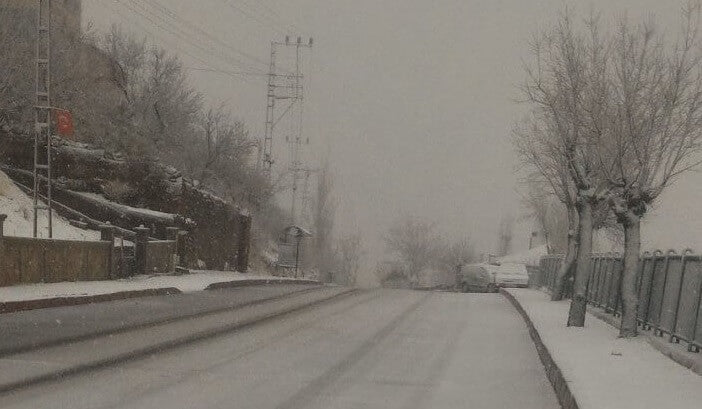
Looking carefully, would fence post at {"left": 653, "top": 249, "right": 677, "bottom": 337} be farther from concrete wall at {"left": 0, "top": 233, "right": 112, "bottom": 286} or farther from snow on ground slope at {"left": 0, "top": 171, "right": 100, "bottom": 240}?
snow on ground slope at {"left": 0, "top": 171, "right": 100, "bottom": 240}

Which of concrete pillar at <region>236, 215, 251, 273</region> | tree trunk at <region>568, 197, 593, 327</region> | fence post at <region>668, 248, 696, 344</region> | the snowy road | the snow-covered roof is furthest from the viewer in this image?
the snow-covered roof

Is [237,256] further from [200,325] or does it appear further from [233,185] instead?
[200,325]

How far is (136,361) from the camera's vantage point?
10.8 metres

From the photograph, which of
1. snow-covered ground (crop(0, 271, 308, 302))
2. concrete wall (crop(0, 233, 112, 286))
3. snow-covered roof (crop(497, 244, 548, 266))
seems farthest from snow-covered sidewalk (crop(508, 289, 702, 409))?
snow-covered roof (crop(497, 244, 548, 266))

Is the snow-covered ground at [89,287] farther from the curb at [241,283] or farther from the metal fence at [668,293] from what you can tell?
the metal fence at [668,293]

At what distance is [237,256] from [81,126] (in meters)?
10.8

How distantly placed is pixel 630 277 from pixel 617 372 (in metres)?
5.66

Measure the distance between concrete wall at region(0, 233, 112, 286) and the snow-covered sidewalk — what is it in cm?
1162

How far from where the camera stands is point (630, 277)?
15633mm

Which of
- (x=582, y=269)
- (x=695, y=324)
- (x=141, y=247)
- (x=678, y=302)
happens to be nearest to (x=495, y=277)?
(x=141, y=247)

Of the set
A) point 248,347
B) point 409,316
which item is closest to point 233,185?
point 409,316

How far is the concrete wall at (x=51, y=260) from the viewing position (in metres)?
19.5

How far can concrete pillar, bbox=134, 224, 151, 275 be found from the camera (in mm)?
27484

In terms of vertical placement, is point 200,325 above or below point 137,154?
below
